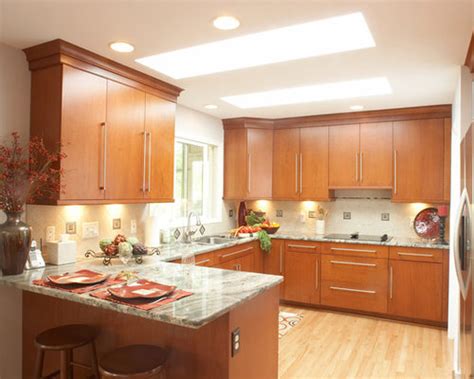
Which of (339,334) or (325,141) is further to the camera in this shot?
(325,141)

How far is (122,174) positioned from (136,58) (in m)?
0.89

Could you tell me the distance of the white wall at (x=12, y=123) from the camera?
Result: 2.52 meters

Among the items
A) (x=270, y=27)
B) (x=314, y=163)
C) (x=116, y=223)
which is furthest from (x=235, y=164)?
(x=270, y=27)

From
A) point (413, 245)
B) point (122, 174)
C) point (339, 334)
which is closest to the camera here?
point (122, 174)

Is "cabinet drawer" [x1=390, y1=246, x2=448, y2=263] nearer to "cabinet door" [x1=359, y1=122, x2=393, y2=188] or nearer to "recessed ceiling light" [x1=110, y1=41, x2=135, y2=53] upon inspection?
"cabinet door" [x1=359, y1=122, x2=393, y2=188]

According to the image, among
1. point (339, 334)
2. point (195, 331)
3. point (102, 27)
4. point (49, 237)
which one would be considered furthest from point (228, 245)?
point (102, 27)

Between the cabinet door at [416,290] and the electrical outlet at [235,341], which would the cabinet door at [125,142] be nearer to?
the electrical outlet at [235,341]

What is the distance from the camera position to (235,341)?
1.88m

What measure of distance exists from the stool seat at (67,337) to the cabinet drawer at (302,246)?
112 inches

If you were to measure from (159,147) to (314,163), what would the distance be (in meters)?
2.21

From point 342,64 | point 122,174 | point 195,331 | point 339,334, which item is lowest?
point 339,334

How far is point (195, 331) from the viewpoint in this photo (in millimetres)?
1956

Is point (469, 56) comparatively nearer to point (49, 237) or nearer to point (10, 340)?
point (49, 237)

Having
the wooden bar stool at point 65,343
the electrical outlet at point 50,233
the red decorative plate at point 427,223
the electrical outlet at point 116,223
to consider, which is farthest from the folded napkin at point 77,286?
the red decorative plate at point 427,223
